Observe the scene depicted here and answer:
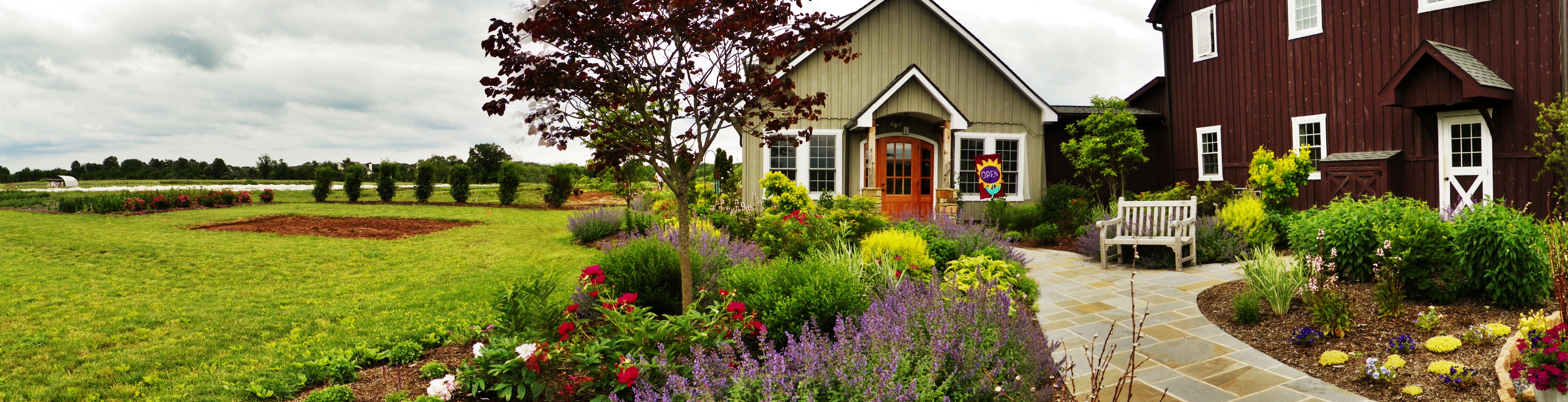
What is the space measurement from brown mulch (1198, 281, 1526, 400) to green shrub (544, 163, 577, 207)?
53.2 feet

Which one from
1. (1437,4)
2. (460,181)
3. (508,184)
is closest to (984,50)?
(1437,4)

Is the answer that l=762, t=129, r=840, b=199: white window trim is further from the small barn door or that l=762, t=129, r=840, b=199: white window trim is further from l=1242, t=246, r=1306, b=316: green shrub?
the small barn door

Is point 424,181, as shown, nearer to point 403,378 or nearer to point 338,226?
point 338,226

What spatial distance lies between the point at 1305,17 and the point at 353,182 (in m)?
23.2

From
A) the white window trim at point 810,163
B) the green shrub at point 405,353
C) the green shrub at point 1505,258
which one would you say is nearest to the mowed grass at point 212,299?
the green shrub at point 405,353

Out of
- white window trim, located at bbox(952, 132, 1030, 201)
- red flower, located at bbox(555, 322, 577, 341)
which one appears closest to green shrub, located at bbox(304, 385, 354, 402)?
red flower, located at bbox(555, 322, 577, 341)

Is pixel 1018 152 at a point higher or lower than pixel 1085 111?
lower

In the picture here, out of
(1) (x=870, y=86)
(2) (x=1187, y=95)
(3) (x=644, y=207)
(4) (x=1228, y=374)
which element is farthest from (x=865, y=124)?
(4) (x=1228, y=374)

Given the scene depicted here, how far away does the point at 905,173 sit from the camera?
12898 mm

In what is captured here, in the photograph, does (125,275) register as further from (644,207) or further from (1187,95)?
(1187,95)

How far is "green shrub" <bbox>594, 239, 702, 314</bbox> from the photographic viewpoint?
4.73 m

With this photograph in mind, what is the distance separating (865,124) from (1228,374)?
8.02 meters

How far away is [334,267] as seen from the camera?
8070 mm

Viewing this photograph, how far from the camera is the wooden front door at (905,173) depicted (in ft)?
41.6
